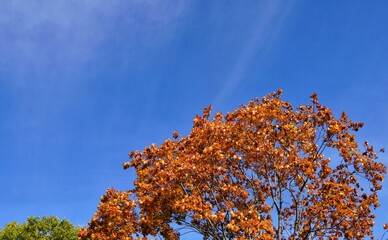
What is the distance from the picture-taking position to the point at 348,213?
20156 millimetres

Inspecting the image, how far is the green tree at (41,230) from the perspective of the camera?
50.1 m

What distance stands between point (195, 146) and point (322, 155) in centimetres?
615

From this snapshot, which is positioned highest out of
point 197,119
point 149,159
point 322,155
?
point 197,119

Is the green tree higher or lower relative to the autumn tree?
higher

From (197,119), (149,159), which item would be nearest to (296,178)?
(197,119)

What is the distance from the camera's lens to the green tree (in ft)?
164

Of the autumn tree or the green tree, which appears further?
the green tree

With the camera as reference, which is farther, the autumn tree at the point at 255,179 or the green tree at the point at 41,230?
the green tree at the point at 41,230

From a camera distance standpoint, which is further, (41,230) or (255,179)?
(41,230)

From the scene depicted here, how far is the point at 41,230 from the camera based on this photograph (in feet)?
167

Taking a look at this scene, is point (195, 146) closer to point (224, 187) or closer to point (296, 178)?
point (224, 187)

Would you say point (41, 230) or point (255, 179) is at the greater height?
point (41, 230)

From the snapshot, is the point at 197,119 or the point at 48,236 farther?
the point at 48,236

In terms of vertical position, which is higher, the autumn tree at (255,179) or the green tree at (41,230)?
the green tree at (41,230)
